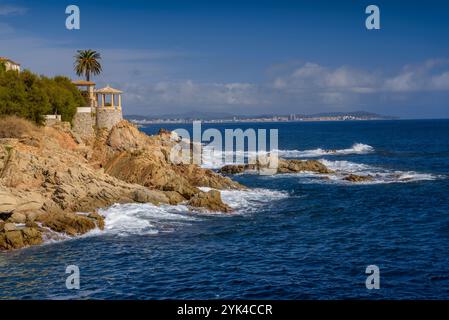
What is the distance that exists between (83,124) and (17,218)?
3357cm

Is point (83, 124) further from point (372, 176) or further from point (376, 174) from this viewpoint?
point (376, 174)

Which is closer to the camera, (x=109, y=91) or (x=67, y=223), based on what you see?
(x=67, y=223)

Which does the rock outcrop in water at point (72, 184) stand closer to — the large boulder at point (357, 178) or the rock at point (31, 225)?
the rock at point (31, 225)

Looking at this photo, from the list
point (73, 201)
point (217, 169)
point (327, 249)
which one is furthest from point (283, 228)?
point (217, 169)

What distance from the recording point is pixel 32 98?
2317 inches

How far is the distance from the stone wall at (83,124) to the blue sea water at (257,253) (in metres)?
27.2

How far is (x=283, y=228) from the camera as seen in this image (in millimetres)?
37000

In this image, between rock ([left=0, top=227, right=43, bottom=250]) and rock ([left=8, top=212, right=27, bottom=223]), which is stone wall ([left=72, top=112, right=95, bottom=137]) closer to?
rock ([left=8, top=212, right=27, bottom=223])

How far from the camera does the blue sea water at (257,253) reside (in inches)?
946

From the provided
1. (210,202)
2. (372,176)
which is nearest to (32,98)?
(210,202)

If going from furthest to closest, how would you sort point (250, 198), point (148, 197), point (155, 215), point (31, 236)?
point (250, 198) → point (148, 197) → point (155, 215) → point (31, 236)
